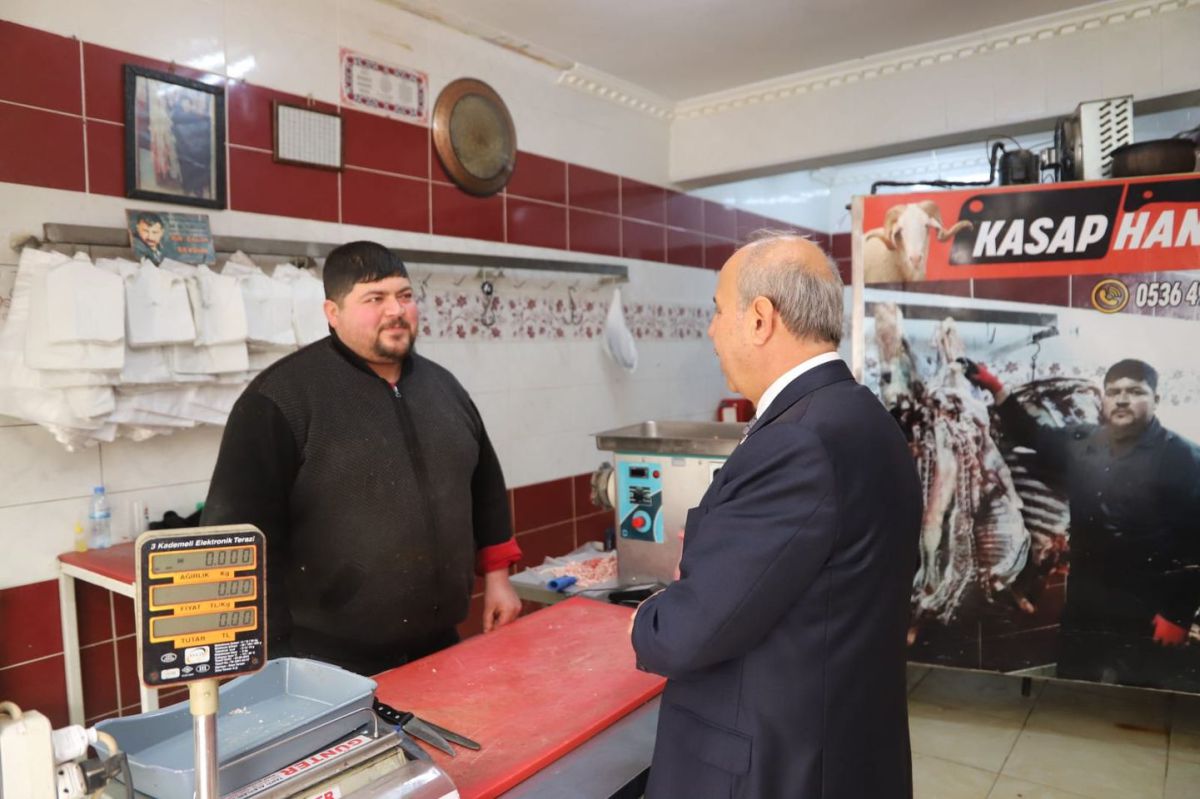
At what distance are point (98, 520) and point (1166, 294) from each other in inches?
123

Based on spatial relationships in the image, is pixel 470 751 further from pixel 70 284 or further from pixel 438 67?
pixel 438 67

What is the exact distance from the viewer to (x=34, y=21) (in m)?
2.10

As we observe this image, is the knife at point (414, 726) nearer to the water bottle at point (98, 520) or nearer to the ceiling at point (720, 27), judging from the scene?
the water bottle at point (98, 520)

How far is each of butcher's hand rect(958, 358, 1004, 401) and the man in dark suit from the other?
1663mm

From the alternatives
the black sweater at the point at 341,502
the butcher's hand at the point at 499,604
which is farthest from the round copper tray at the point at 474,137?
the butcher's hand at the point at 499,604

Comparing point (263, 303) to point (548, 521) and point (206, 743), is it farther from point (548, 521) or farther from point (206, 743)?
point (206, 743)

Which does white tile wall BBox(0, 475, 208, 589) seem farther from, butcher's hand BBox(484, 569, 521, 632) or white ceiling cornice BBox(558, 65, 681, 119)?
white ceiling cornice BBox(558, 65, 681, 119)

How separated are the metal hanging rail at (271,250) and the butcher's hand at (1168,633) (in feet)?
8.05

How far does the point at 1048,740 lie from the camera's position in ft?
9.46

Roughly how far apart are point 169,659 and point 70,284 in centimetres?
167

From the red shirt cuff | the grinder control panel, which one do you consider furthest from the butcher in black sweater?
the grinder control panel

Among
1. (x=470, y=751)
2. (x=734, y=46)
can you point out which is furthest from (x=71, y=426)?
(x=734, y=46)

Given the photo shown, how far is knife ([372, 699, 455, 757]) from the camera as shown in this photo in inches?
45.2

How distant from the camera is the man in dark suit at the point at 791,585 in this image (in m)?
1.06
